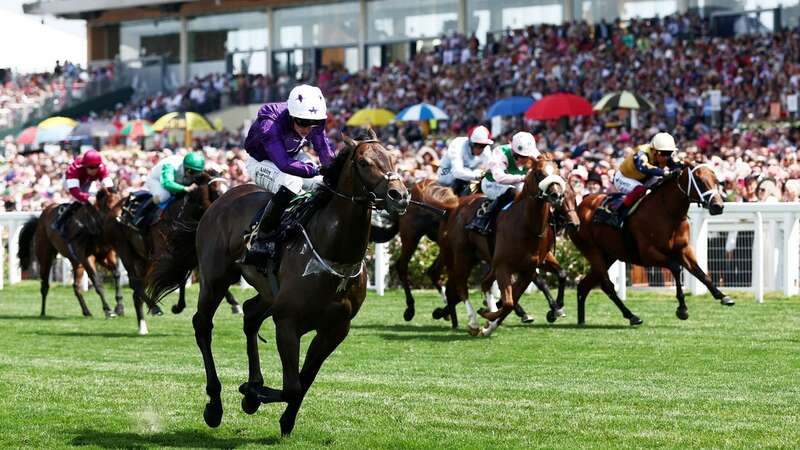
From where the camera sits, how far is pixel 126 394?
9508mm

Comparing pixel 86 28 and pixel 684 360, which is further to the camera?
pixel 86 28

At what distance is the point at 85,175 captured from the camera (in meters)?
16.5

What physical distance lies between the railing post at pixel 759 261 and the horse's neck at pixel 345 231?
1011cm

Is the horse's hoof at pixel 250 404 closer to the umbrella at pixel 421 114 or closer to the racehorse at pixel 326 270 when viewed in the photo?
the racehorse at pixel 326 270

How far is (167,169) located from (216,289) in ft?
21.3

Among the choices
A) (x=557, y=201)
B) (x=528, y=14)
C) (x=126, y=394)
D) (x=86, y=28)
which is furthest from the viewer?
(x=86, y=28)

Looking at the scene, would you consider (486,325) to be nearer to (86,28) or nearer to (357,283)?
(357,283)

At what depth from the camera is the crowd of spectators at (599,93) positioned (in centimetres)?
2414

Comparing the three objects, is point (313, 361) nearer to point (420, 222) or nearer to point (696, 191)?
point (696, 191)

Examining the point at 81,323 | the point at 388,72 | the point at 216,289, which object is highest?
the point at 388,72

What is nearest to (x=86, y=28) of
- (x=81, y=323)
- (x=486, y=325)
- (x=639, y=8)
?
(x=639, y=8)

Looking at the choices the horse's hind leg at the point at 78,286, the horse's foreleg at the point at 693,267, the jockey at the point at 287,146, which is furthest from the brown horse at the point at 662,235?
the jockey at the point at 287,146

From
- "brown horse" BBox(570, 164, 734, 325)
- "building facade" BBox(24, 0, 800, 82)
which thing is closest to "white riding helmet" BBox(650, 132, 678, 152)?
"brown horse" BBox(570, 164, 734, 325)

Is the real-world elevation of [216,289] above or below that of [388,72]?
below
